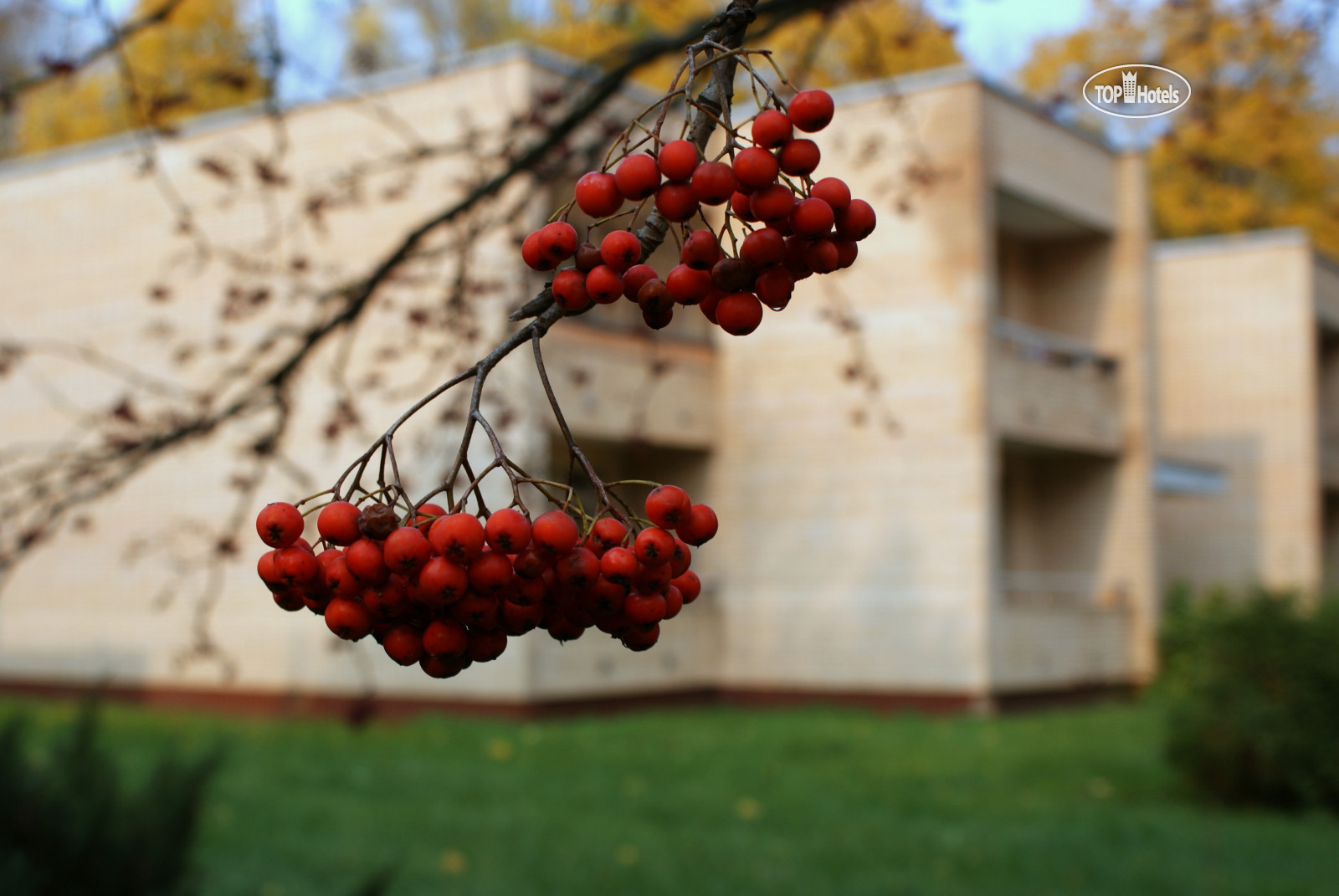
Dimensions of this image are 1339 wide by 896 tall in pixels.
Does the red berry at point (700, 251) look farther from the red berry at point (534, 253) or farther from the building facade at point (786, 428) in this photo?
the building facade at point (786, 428)

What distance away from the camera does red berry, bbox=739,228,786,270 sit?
0.97 m

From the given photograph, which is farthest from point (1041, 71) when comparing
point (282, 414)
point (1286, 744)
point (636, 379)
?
point (282, 414)

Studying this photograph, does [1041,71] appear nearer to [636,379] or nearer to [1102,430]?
[1102,430]

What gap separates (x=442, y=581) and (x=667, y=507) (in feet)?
0.60

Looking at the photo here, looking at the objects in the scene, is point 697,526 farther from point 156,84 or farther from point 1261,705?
point 1261,705

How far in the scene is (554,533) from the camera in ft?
3.34

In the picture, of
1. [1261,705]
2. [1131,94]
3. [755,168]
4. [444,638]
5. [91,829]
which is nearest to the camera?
[755,168]

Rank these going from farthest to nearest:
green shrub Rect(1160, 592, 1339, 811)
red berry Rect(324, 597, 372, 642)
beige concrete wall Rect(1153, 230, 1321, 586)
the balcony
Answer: beige concrete wall Rect(1153, 230, 1321, 586)
the balcony
green shrub Rect(1160, 592, 1339, 811)
red berry Rect(324, 597, 372, 642)

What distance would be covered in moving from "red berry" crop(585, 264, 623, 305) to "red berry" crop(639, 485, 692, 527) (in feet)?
0.58

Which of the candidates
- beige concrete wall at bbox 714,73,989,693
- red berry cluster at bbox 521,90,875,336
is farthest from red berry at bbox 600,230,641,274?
beige concrete wall at bbox 714,73,989,693

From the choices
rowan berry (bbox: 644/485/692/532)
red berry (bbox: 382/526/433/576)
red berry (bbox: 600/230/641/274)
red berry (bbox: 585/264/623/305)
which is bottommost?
red berry (bbox: 382/526/433/576)

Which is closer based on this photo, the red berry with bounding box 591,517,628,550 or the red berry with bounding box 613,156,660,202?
the red berry with bounding box 613,156,660,202

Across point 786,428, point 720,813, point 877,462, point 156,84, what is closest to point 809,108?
point 156,84

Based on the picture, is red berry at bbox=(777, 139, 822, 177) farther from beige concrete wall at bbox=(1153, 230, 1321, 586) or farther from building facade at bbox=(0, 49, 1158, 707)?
beige concrete wall at bbox=(1153, 230, 1321, 586)
